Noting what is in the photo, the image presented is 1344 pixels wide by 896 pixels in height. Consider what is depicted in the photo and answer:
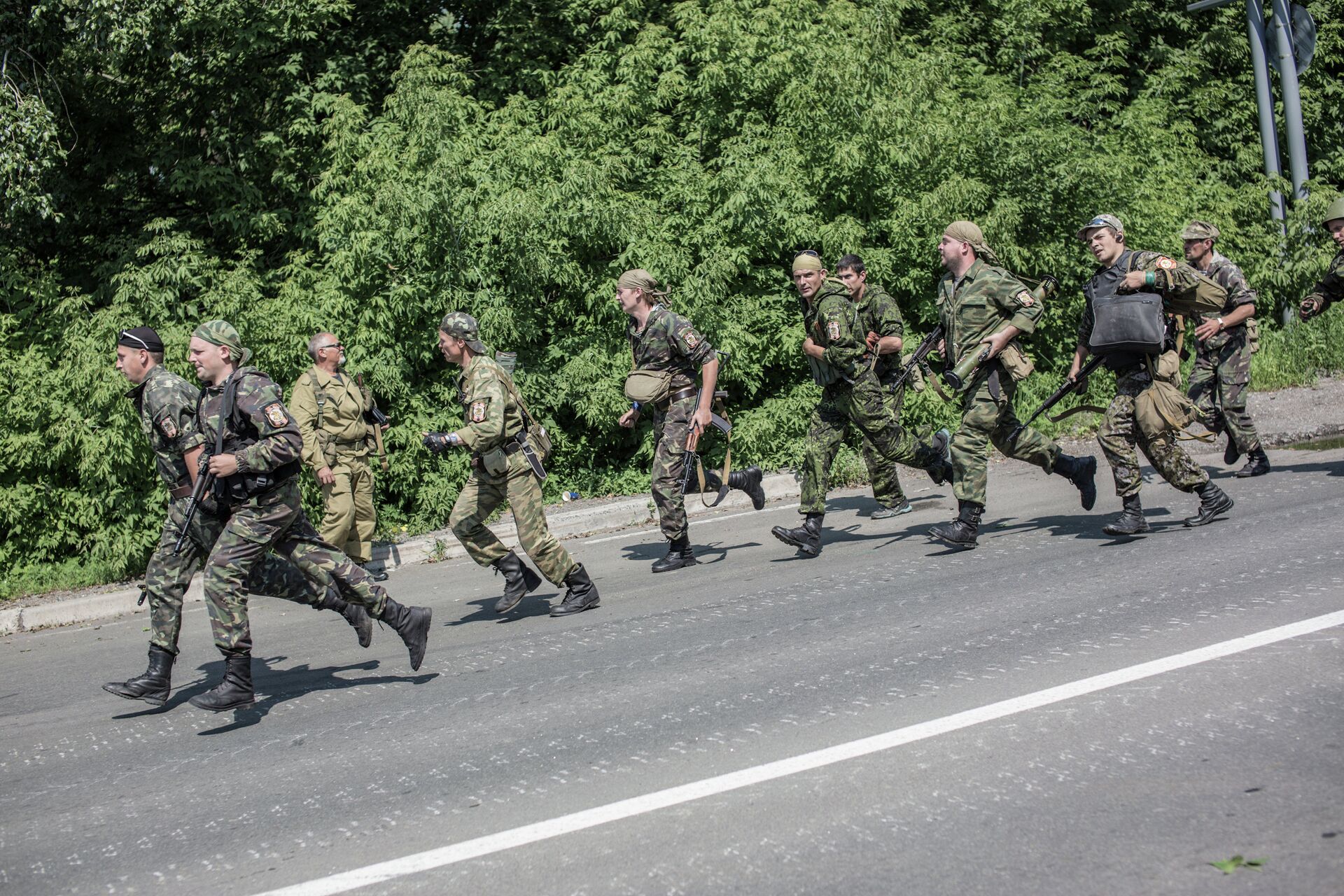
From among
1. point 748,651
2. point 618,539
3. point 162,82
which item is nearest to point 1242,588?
point 748,651

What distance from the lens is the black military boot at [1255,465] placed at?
30.9ft

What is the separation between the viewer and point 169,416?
599cm

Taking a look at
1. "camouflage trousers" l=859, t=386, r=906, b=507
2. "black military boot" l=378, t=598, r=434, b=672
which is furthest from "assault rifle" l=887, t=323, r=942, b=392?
"black military boot" l=378, t=598, r=434, b=672

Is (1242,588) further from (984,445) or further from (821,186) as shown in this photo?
(821,186)

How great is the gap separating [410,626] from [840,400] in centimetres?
357

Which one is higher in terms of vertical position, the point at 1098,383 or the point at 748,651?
the point at 1098,383

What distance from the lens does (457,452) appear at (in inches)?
458

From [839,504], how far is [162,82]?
9.16 metres

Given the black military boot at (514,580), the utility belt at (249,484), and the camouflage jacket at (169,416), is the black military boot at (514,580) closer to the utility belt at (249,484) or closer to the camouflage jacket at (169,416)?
the utility belt at (249,484)

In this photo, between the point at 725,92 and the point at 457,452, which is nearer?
the point at 457,452

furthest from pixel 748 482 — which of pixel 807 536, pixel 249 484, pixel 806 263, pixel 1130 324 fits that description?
pixel 249 484

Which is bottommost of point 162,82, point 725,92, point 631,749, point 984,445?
point 631,749

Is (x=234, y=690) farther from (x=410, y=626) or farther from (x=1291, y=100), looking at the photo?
(x=1291, y=100)

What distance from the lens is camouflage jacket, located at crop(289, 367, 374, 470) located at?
29.9ft
